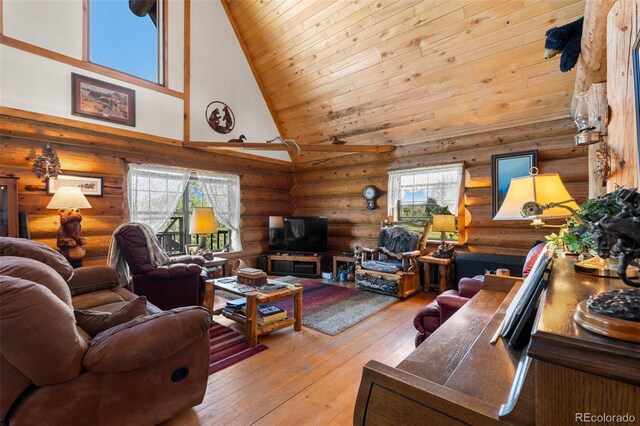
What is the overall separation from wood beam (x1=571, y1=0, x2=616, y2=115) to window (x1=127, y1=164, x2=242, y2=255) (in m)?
4.92

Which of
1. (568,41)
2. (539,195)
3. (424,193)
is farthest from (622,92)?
(424,193)

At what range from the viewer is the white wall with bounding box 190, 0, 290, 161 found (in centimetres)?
477

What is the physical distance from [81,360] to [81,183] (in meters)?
3.31

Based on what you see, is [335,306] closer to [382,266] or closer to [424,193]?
[382,266]

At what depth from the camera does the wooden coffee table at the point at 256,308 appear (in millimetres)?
2645

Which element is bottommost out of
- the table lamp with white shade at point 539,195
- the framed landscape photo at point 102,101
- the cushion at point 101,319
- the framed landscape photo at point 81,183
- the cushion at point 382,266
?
the cushion at point 382,266

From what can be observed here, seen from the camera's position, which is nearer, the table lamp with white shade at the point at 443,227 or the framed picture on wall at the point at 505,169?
the framed picture on wall at the point at 505,169

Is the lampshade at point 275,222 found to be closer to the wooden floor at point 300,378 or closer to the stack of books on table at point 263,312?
the stack of books on table at point 263,312

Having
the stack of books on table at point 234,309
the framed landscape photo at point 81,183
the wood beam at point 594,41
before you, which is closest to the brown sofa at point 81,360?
the stack of books on table at point 234,309

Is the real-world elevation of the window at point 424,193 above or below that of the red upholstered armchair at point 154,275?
above

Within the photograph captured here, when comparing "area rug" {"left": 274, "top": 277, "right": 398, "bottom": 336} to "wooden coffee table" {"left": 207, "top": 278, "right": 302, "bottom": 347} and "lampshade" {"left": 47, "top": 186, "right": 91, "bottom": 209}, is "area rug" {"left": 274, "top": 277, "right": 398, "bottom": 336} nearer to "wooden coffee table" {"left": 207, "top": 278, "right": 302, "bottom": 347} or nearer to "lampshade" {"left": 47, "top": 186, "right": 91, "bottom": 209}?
"wooden coffee table" {"left": 207, "top": 278, "right": 302, "bottom": 347}

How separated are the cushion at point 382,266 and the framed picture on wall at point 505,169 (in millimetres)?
1589

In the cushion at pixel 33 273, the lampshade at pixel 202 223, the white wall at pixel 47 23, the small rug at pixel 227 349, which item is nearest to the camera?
the cushion at pixel 33 273

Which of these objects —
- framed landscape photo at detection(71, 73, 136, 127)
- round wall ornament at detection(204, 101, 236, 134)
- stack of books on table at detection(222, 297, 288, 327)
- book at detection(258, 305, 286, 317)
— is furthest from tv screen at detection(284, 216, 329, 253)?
framed landscape photo at detection(71, 73, 136, 127)
